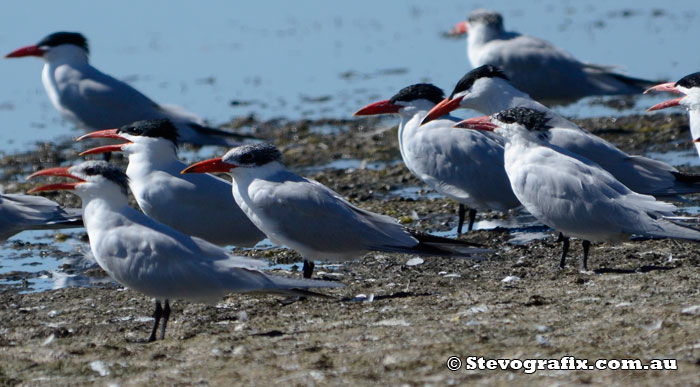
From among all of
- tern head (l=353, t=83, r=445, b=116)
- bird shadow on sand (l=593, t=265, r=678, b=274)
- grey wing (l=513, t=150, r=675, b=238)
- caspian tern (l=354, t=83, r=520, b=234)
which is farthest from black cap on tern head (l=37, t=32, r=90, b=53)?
bird shadow on sand (l=593, t=265, r=678, b=274)

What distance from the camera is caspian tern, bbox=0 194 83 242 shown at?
6.76m

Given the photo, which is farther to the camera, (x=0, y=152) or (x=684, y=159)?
(x=0, y=152)

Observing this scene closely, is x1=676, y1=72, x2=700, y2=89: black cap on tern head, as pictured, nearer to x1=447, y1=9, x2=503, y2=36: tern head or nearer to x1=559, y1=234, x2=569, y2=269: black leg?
x1=559, y1=234, x2=569, y2=269: black leg

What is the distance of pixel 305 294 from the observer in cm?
500

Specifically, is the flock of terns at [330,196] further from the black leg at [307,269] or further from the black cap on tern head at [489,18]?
the black cap on tern head at [489,18]

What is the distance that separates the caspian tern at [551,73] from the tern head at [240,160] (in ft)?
18.6

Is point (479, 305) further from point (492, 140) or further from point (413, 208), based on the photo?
point (413, 208)

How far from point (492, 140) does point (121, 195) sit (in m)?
2.99

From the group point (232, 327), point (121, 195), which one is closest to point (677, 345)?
point (232, 327)

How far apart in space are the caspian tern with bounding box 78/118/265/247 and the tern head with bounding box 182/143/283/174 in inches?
21.5

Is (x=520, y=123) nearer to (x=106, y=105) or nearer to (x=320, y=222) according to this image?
(x=320, y=222)

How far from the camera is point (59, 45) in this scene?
10.3m

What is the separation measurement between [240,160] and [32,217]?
157cm

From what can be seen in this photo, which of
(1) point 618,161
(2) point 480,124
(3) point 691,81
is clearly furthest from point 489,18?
(2) point 480,124
